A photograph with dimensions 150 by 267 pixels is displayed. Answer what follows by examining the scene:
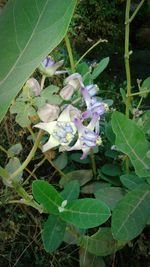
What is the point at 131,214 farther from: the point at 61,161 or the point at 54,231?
the point at 61,161

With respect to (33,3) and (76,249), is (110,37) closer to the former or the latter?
(76,249)

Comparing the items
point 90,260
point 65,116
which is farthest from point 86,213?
point 90,260

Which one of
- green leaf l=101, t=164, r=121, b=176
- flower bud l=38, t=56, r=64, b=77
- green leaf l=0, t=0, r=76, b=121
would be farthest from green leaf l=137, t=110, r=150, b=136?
green leaf l=0, t=0, r=76, b=121

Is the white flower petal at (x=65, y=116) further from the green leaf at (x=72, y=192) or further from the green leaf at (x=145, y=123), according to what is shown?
the green leaf at (x=145, y=123)

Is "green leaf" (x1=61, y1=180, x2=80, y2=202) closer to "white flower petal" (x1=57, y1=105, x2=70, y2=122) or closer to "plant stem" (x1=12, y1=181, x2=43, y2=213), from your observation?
"plant stem" (x1=12, y1=181, x2=43, y2=213)

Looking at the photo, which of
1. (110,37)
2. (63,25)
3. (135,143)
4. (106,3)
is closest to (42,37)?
(63,25)

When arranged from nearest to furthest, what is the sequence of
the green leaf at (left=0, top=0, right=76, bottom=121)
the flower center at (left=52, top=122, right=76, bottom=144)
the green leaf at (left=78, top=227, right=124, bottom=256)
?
the green leaf at (left=0, top=0, right=76, bottom=121) < the flower center at (left=52, top=122, right=76, bottom=144) < the green leaf at (left=78, top=227, right=124, bottom=256)

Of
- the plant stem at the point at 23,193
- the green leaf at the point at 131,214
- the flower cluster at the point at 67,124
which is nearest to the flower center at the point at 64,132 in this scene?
the flower cluster at the point at 67,124
